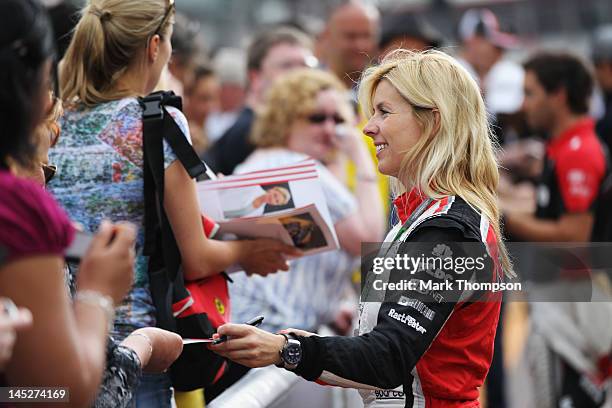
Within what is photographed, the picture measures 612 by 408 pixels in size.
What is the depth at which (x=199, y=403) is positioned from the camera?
3.31 m

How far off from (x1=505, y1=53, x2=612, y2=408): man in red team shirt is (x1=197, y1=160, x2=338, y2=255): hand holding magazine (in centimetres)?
282

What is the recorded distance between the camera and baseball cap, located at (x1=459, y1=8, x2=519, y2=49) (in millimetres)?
8117

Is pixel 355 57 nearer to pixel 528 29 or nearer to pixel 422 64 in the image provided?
pixel 422 64

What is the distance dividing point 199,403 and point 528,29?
1428cm

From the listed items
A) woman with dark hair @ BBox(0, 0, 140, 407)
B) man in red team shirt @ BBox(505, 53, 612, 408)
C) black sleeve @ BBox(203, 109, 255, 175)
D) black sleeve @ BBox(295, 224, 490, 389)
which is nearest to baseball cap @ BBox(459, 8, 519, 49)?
man in red team shirt @ BBox(505, 53, 612, 408)

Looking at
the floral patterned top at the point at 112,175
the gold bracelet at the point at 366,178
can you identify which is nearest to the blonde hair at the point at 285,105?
the gold bracelet at the point at 366,178

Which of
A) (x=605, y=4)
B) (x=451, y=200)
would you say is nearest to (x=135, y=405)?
(x=451, y=200)

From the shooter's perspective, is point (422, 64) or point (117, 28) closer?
point (422, 64)

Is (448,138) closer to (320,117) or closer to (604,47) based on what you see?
→ (320,117)

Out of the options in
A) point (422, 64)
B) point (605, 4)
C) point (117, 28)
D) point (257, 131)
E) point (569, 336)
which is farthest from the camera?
point (605, 4)

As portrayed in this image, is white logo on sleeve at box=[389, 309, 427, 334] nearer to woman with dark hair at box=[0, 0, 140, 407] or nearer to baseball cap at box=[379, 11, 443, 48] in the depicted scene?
woman with dark hair at box=[0, 0, 140, 407]

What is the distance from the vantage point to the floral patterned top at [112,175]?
9.55 ft

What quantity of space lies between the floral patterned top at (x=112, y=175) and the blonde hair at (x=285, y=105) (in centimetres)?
194

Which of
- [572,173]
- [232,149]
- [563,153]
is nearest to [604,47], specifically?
[563,153]
